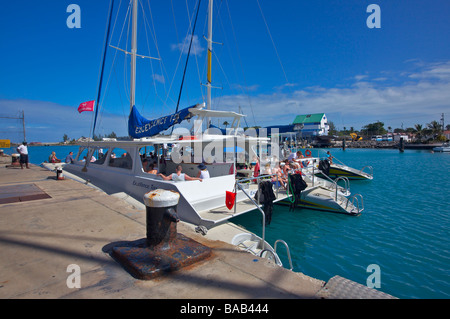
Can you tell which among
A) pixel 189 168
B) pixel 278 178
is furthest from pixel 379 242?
pixel 189 168

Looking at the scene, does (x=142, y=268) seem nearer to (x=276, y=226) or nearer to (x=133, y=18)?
(x=276, y=226)

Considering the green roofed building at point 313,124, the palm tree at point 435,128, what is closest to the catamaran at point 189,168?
the green roofed building at point 313,124

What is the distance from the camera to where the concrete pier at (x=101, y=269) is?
2.73 m

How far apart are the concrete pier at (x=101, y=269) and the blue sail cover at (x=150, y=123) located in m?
3.50

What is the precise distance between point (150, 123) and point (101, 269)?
596cm

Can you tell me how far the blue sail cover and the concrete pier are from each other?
138 inches

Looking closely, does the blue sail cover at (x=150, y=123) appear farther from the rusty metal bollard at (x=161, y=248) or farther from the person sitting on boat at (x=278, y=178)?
the rusty metal bollard at (x=161, y=248)

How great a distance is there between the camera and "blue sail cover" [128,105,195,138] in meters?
7.63

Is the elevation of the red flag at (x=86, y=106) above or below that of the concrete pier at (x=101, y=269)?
above

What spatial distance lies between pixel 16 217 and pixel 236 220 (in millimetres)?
6469

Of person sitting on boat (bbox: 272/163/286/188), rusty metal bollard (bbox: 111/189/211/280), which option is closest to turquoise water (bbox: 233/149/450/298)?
person sitting on boat (bbox: 272/163/286/188)

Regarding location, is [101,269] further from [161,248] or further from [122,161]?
[122,161]

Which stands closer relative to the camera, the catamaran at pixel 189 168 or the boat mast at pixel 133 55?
the catamaran at pixel 189 168
